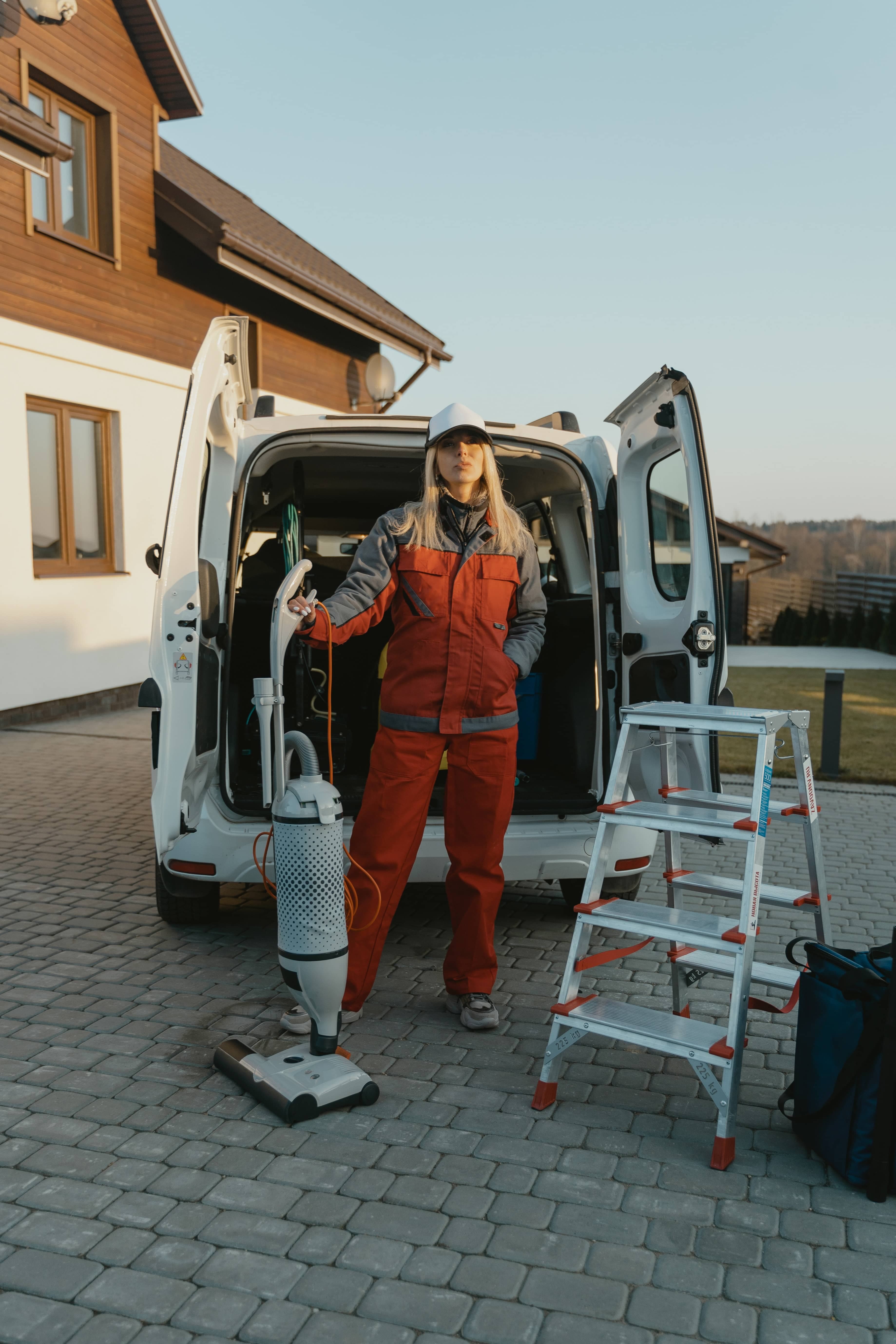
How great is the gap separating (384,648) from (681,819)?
238cm

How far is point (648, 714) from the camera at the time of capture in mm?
3447

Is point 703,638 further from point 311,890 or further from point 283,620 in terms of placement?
point 311,890

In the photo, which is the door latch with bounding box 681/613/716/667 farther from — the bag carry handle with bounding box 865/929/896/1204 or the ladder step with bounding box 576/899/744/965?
the bag carry handle with bounding box 865/929/896/1204

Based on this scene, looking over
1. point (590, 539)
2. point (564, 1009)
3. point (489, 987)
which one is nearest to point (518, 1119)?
point (564, 1009)

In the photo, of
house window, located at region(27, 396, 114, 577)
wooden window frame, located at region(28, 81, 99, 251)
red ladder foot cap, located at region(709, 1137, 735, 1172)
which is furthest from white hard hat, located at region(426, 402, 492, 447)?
wooden window frame, located at region(28, 81, 99, 251)

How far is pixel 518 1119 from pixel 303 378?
47.7 feet

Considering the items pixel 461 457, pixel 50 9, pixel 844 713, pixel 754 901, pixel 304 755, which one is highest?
pixel 50 9

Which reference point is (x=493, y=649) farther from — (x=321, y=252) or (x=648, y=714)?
(x=321, y=252)

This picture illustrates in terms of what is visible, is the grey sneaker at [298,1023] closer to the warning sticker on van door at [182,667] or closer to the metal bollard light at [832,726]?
the warning sticker on van door at [182,667]

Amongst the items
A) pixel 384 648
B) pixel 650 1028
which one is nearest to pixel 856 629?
pixel 384 648

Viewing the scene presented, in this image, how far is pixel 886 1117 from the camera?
2.71 metres

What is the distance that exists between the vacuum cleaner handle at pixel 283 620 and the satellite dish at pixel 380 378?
1430 centimetres

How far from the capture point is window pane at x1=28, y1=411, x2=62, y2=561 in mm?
10805

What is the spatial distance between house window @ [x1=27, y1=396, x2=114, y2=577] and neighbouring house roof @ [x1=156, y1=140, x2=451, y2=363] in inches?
99.2
